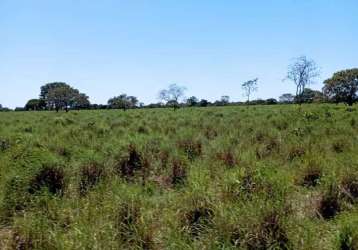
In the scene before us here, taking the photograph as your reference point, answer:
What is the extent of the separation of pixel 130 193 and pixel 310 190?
302 cm

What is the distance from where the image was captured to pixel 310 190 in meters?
6.18

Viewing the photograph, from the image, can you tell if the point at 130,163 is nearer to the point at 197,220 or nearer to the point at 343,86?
the point at 197,220

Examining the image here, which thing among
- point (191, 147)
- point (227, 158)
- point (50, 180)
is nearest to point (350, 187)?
point (227, 158)

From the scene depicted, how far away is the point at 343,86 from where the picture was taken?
69.6 meters

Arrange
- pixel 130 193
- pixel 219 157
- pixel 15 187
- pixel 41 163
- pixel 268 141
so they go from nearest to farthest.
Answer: pixel 130 193 < pixel 15 187 < pixel 41 163 < pixel 219 157 < pixel 268 141

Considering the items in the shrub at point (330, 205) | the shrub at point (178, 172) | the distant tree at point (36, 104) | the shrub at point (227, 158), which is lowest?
the shrub at point (330, 205)

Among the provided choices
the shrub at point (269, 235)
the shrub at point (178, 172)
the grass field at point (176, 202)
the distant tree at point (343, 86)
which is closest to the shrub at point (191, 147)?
the grass field at point (176, 202)

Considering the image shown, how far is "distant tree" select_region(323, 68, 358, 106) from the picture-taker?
6900 centimetres

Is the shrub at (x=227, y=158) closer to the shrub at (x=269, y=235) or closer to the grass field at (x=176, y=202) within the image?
the grass field at (x=176, y=202)

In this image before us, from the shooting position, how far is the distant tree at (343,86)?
69.0m

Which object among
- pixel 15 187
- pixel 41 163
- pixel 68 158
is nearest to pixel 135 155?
pixel 68 158

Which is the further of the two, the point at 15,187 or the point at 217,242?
the point at 15,187

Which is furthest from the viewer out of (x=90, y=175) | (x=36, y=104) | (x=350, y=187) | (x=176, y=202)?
(x=36, y=104)

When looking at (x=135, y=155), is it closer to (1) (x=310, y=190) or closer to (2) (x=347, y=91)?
(1) (x=310, y=190)
